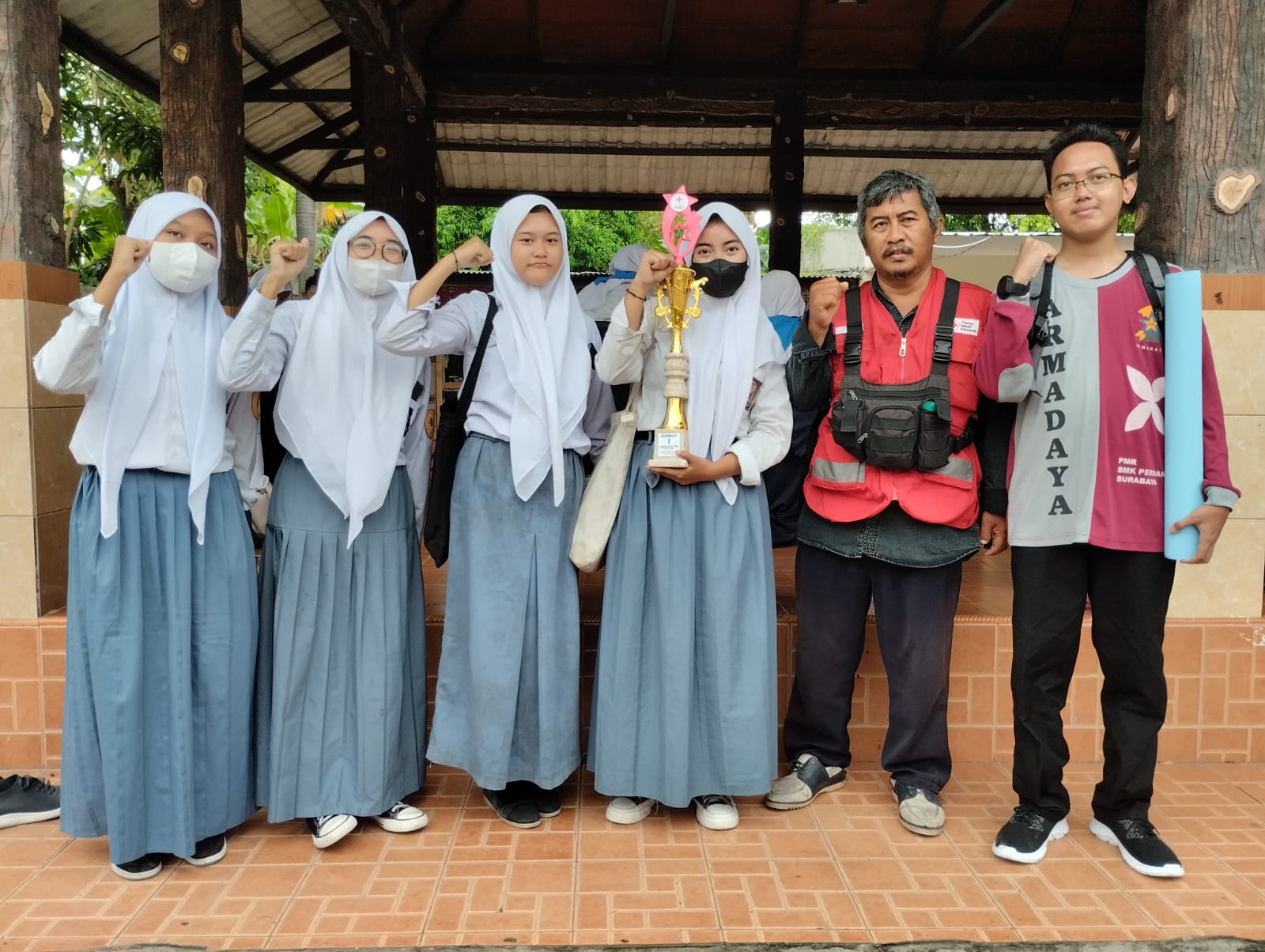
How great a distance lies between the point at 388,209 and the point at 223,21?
2.74 meters

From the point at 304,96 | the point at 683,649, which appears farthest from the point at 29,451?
the point at 304,96

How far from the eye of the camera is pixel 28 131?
10.6ft

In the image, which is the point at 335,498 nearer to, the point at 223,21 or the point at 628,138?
the point at 223,21

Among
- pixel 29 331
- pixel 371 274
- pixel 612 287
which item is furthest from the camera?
pixel 612 287

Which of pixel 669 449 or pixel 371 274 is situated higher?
pixel 371 274

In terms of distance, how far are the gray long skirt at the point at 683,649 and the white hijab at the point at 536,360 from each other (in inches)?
10.9

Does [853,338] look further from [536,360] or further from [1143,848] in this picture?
[1143,848]

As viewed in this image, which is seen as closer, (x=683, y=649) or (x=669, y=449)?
(x=669, y=449)

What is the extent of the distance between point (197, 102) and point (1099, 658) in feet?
12.9

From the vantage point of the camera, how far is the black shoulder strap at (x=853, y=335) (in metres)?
2.91

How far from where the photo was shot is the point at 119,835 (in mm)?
2574

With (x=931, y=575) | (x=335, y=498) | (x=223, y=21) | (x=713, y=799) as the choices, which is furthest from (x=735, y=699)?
(x=223, y=21)

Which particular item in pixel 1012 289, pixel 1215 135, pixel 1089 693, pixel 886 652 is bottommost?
pixel 1089 693

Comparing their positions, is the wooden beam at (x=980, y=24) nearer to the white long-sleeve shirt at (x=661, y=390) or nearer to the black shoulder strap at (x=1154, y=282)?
the black shoulder strap at (x=1154, y=282)
